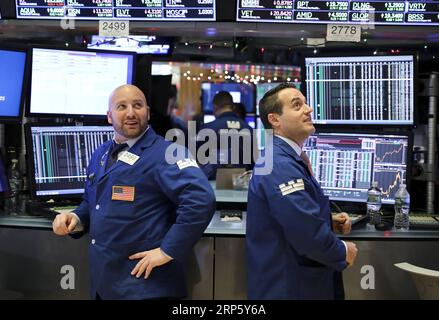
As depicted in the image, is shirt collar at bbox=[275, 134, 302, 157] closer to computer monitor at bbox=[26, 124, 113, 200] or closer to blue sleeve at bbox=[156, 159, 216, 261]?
blue sleeve at bbox=[156, 159, 216, 261]

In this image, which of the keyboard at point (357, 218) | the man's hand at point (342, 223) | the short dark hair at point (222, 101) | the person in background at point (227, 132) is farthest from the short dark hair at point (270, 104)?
the short dark hair at point (222, 101)

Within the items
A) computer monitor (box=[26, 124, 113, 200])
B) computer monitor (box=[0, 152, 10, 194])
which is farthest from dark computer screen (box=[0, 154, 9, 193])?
computer monitor (box=[26, 124, 113, 200])

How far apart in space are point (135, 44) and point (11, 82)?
999 millimetres

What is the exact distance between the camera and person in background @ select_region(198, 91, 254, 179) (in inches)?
162

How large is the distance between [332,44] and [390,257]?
151 cm

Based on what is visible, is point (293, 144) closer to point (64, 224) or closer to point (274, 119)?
point (274, 119)

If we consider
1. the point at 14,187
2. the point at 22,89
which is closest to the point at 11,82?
the point at 22,89

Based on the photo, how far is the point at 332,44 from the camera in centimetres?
353

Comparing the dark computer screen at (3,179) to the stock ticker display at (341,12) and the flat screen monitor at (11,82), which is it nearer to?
the flat screen monitor at (11,82)

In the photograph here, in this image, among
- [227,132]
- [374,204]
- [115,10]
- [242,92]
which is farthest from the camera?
[242,92]

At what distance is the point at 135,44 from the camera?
3727 mm

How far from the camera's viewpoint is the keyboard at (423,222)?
109 inches

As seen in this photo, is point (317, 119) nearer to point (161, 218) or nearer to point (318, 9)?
point (318, 9)

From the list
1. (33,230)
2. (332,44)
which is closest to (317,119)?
(332,44)
